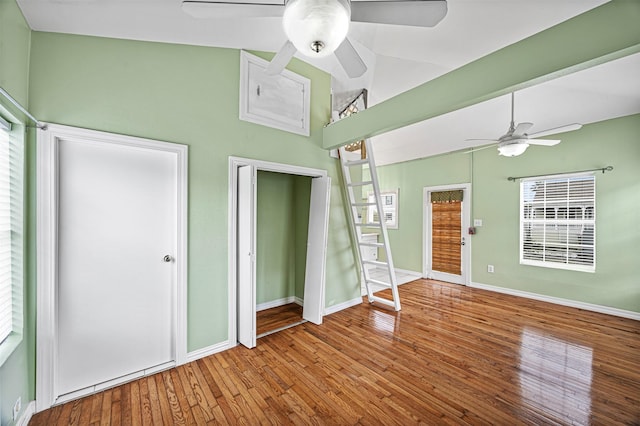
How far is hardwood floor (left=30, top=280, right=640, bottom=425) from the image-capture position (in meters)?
1.82

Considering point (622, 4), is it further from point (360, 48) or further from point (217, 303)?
point (217, 303)

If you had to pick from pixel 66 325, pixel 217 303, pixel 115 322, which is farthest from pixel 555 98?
pixel 66 325

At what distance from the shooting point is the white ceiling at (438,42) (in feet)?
5.90

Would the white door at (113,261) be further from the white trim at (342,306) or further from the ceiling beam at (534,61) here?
the ceiling beam at (534,61)

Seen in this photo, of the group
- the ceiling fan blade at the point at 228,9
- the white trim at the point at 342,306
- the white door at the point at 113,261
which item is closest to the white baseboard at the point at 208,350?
the white door at the point at 113,261

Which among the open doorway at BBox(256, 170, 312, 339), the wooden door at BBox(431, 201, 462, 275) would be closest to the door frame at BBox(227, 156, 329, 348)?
the open doorway at BBox(256, 170, 312, 339)

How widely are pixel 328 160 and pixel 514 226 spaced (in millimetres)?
3509

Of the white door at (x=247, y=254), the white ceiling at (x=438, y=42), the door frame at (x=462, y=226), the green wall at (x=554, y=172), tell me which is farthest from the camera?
the door frame at (x=462, y=226)

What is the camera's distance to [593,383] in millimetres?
2170

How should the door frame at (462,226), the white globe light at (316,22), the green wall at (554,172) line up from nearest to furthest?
the white globe light at (316,22) < the green wall at (554,172) < the door frame at (462,226)

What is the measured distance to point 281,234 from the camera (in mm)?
4055

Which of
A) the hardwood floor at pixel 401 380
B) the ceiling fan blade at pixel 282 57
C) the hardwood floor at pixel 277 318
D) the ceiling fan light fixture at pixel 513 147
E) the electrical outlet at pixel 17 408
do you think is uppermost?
the ceiling fan blade at pixel 282 57

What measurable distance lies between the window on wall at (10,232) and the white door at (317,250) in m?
2.54

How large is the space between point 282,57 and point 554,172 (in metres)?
4.70
